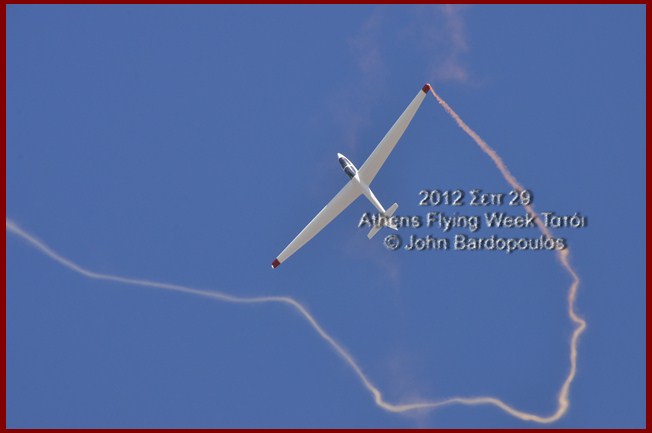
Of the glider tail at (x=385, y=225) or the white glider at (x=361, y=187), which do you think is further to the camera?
the glider tail at (x=385, y=225)

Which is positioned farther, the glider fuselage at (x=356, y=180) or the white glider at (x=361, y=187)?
the glider fuselage at (x=356, y=180)

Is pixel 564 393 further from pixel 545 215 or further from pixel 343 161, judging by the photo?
pixel 343 161

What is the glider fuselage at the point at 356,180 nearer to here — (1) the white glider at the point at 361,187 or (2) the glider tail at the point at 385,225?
(1) the white glider at the point at 361,187

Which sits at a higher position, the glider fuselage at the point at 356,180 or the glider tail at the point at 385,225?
the glider fuselage at the point at 356,180

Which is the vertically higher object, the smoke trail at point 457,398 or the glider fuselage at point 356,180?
the glider fuselage at point 356,180

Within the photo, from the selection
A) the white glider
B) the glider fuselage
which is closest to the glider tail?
the white glider

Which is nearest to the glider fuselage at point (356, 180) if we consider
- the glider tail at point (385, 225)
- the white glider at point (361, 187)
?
the white glider at point (361, 187)

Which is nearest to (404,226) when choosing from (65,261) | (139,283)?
(139,283)

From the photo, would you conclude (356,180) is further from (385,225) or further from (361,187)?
(385,225)

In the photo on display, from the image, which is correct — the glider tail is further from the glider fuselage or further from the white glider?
the glider fuselage
